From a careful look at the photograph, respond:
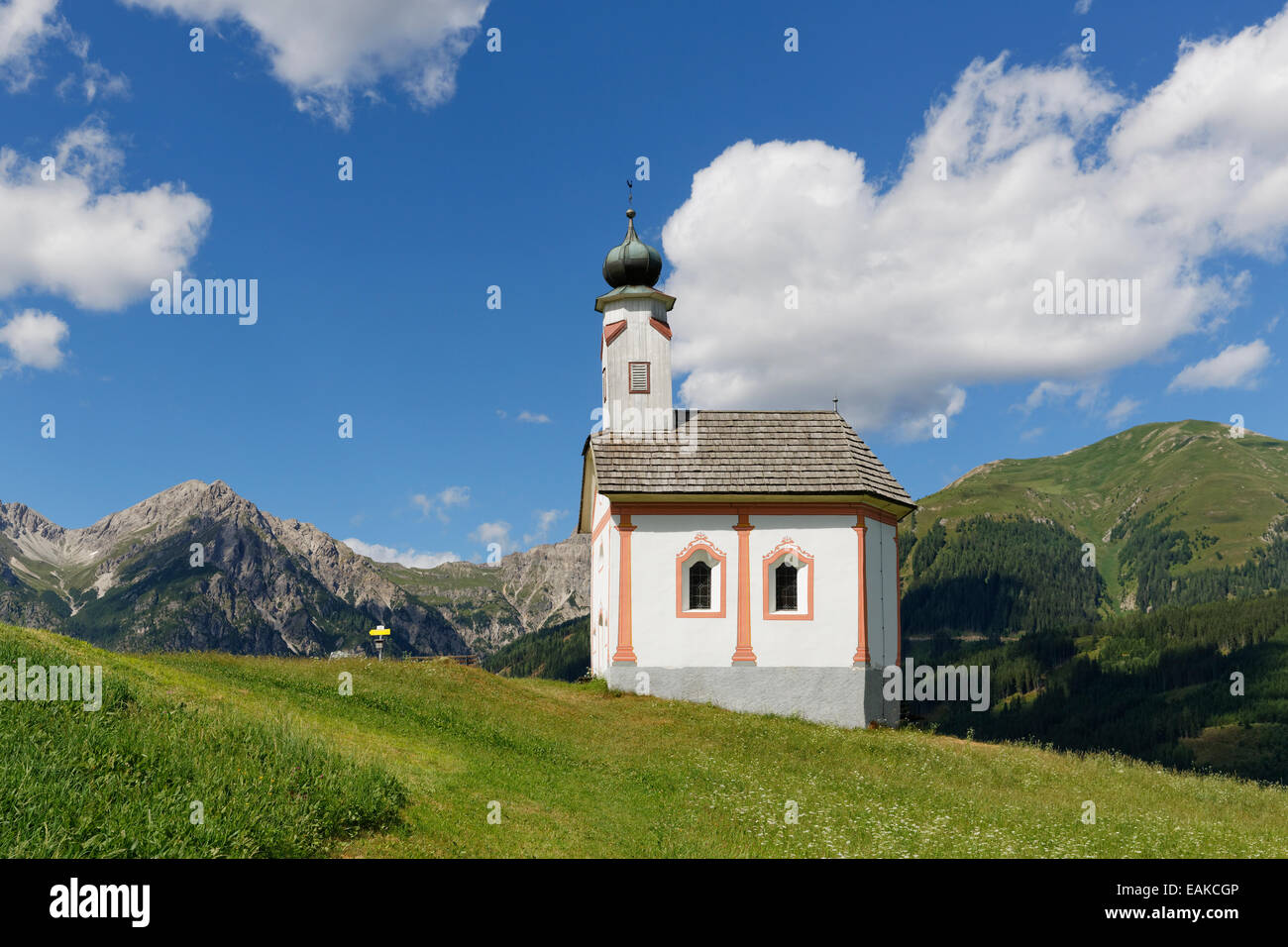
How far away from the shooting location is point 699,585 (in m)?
32.1

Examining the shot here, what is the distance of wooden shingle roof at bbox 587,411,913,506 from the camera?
31.9m

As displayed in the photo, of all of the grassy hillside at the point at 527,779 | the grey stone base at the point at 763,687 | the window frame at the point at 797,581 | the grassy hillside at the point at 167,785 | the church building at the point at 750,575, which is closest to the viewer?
the grassy hillside at the point at 167,785

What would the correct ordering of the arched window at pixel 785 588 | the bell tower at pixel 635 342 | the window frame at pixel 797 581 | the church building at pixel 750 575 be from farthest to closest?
the bell tower at pixel 635 342, the arched window at pixel 785 588, the window frame at pixel 797 581, the church building at pixel 750 575

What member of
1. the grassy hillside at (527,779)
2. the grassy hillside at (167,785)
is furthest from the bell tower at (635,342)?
the grassy hillside at (167,785)

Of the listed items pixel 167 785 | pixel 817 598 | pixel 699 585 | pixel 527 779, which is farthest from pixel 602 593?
pixel 167 785

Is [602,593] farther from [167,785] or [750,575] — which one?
[167,785]

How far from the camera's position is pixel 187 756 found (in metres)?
11.2

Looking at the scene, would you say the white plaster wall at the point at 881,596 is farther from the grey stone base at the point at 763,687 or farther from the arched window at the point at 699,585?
the arched window at the point at 699,585

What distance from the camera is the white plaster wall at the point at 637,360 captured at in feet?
117

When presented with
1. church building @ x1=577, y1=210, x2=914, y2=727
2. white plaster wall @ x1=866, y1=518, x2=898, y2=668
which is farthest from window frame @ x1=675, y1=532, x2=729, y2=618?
white plaster wall @ x1=866, y1=518, x2=898, y2=668

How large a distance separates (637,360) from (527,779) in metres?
21.5
